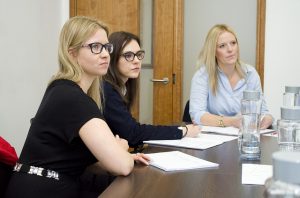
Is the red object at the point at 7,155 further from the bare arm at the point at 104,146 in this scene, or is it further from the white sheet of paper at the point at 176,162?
the white sheet of paper at the point at 176,162

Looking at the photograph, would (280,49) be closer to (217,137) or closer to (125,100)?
(217,137)

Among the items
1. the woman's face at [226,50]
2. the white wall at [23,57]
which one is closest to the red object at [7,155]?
the white wall at [23,57]

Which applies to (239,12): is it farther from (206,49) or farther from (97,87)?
(97,87)

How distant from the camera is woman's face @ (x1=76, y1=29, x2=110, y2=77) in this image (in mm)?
1632

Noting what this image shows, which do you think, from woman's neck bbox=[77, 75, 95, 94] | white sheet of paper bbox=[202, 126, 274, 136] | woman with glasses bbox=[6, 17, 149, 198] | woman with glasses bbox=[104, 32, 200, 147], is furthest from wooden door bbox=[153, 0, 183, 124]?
woman with glasses bbox=[6, 17, 149, 198]

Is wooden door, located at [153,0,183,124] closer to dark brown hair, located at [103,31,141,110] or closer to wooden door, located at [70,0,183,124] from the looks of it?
wooden door, located at [70,0,183,124]

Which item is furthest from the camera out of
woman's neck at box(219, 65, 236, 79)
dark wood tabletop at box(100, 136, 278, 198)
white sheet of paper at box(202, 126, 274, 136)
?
woman's neck at box(219, 65, 236, 79)

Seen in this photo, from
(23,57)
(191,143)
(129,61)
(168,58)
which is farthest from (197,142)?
(168,58)

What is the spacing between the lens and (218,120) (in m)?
2.40

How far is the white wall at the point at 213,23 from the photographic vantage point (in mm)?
3646

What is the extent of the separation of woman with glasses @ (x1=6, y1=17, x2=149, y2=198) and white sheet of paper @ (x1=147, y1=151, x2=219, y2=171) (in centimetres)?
6

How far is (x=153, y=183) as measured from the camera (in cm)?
117

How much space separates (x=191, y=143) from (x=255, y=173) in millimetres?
542

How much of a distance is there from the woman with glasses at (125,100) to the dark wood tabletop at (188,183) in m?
0.43
